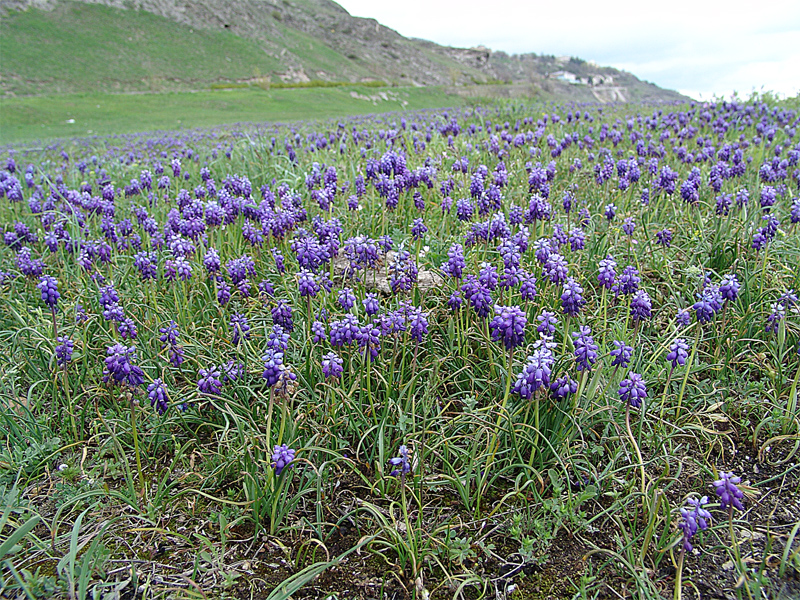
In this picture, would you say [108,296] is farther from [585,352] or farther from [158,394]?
[585,352]

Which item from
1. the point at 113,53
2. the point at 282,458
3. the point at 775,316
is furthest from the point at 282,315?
the point at 113,53

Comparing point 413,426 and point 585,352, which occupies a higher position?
point 585,352

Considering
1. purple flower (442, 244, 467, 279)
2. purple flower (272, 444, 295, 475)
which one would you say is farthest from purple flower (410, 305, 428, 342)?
purple flower (272, 444, 295, 475)

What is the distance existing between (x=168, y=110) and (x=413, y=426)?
91.0 feet

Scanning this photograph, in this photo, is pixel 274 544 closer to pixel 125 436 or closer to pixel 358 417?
pixel 358 417

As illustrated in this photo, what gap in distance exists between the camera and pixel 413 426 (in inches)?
110

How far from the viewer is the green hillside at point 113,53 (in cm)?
3778

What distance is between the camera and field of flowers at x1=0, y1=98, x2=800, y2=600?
232 centimetres

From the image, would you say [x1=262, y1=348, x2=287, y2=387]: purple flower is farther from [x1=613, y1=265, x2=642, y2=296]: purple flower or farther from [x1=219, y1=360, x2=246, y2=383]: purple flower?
[x1=613, y1=265, x2=642, y2=296]: purple flower

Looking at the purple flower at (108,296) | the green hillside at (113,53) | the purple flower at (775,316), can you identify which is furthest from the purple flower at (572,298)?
the green hillside at (113,53)

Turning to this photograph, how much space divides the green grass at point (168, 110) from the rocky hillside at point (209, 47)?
31.2 ft

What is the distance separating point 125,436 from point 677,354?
126 inches

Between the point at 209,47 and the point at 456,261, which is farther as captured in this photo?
the point at 209,47

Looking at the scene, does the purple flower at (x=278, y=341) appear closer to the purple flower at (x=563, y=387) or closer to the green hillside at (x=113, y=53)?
the purple flower at (x=563, y=387)
